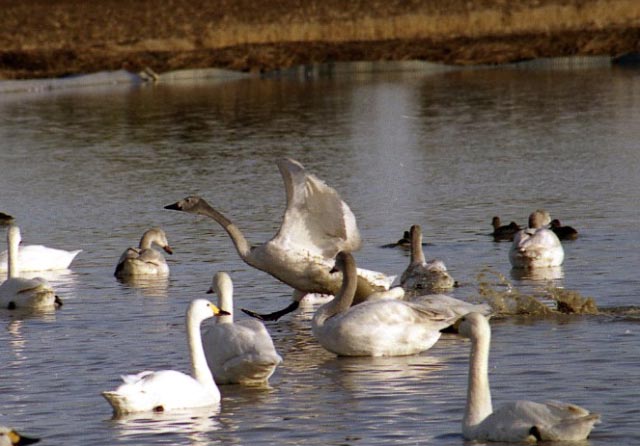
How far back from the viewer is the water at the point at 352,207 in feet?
28.8

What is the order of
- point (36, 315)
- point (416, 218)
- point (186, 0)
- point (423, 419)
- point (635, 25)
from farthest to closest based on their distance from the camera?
point (186, 0) → point (635, 25) → point (416, 218) → point (36, 315) → point (423, 419)

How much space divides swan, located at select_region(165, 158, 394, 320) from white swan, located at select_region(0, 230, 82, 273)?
3.03 metres

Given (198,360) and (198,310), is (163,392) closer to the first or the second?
(198,360)

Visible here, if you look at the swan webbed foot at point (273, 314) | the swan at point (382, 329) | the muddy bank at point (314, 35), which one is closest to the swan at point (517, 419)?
the swan at point (382, 329)

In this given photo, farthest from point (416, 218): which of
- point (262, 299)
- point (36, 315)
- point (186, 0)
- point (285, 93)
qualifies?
point (186, 0)

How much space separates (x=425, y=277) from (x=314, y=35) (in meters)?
40.8

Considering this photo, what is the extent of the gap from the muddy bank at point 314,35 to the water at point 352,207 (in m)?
9.05

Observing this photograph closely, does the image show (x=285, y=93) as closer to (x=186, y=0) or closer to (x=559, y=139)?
(x=559, y=139)

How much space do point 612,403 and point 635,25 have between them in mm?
45254

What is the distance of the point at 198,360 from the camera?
29.2ft

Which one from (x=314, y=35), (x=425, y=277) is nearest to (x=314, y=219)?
(x=425, y=277)

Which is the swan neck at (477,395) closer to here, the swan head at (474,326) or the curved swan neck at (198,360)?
the swan head at (474,326)

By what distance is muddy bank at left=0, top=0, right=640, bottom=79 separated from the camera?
48.2 metres

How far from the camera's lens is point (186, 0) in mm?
68312
